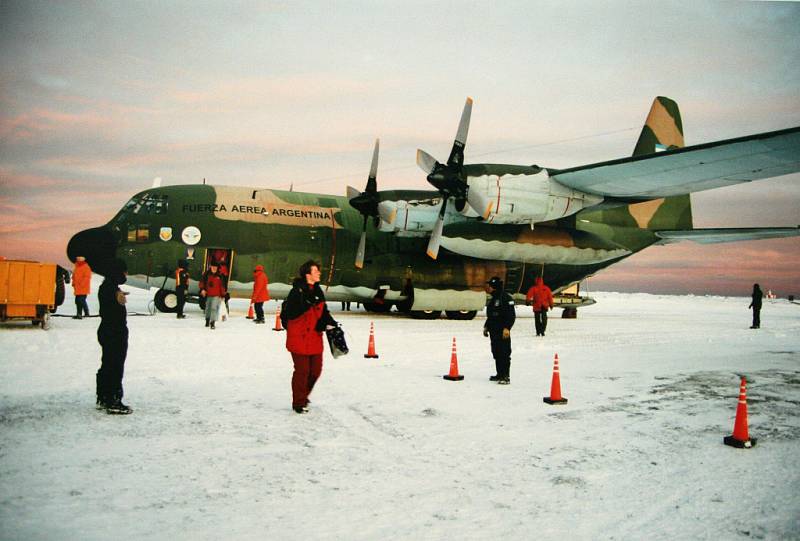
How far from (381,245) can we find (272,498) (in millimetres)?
16445

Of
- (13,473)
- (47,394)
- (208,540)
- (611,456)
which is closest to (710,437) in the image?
(611,456)

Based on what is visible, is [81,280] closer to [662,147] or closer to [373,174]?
[373,174]

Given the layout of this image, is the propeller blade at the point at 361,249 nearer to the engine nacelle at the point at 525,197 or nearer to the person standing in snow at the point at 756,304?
the engine nacelle at the point at 525,197

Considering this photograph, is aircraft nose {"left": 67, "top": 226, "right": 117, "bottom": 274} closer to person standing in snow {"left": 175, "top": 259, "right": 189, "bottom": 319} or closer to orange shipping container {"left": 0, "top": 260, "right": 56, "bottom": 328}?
person standing in snow {"left": 175, "top": 259, "right": 189, "bottom": 319}

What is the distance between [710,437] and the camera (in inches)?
242

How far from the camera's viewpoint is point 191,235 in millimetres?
18391

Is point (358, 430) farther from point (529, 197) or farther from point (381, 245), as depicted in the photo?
point (381, 245)

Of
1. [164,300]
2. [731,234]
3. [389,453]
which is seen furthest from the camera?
[731,234]

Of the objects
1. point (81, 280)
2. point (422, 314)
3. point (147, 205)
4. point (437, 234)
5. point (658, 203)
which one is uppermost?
point (658, 203)

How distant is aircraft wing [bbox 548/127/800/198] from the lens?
13.6 m

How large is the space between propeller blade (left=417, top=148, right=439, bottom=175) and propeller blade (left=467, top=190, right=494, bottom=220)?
4.40 ft

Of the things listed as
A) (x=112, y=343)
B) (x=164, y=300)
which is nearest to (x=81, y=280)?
(x=164, y=300)

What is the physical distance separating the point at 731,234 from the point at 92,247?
2202cm

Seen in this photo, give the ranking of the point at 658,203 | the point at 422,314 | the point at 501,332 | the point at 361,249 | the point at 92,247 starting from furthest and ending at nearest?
the point at 658,203 < the point at 422,314 < the point at 361,249 < the point at 92,247 < the point at 501,332
